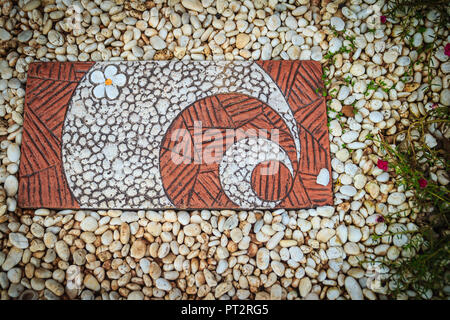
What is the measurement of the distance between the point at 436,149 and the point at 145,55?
2.09 meters

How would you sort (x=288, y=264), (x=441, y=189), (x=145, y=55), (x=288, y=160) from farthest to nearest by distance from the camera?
(x=145, y=55) < (x=288, y=160) < (x=288, y=264) < (x=441, y=189)

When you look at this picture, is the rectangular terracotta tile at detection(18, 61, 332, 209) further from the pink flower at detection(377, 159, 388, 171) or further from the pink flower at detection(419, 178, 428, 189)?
the pink flower at detection(419, 178, 428, 189)

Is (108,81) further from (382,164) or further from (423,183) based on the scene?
(423,183)

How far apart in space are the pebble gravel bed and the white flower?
140 millimetres

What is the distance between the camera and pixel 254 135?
6.50 ft

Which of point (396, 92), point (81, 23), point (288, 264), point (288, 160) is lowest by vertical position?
point (288, 264)

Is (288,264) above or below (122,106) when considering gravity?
below

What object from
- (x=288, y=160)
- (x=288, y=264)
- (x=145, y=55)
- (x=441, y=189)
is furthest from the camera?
(x=145, y=55)

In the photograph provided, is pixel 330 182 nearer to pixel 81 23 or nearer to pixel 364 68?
pixel 364 68

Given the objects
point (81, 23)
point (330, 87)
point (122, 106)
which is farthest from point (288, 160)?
point (81, 23)

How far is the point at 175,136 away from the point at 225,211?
1.97ft

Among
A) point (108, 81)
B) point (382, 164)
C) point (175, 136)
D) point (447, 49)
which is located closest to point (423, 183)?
point (382, 164)

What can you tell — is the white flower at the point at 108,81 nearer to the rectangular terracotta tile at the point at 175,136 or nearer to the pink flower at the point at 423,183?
the rectangular terracotta tile at the point at 175,136

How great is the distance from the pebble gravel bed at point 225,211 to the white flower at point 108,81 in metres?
0.14
